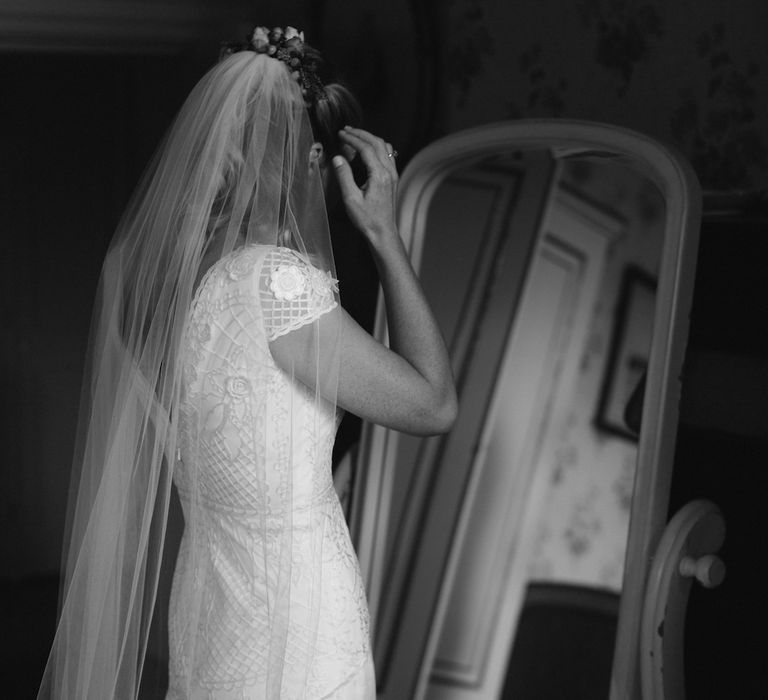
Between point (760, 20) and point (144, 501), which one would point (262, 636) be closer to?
point (144, 501)

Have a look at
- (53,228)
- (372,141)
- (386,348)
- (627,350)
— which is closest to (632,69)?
A: (627,350)

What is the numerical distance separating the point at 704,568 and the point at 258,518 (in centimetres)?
55

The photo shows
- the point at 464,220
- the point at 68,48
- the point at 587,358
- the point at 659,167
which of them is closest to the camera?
the point at 659,167

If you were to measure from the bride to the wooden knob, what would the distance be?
0.37 m

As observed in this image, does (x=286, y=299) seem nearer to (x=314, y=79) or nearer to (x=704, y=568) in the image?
(x=314, y=79)

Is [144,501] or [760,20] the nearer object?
[144,501]

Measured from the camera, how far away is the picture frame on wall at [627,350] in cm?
131

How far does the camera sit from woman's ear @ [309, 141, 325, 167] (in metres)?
1.17

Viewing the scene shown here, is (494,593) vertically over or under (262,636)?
over

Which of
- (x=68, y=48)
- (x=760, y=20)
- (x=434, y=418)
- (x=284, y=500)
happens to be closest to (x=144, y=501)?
(x=284, y=500)

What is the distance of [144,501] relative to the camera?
3.85ft

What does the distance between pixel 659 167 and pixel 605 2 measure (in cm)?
54

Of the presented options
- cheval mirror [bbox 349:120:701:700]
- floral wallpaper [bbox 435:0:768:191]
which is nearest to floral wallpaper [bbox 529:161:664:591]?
cheval mirror [bbox 349:120:701:700]

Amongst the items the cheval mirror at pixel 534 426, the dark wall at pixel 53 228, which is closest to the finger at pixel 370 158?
the cheval mirror at pixel 534 426
